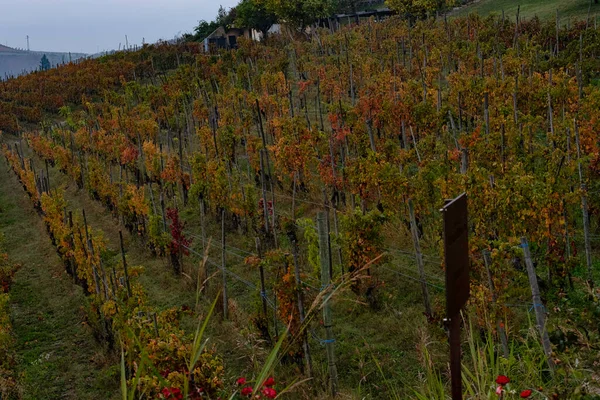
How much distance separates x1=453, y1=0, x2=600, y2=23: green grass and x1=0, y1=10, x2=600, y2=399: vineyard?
8.09 metres

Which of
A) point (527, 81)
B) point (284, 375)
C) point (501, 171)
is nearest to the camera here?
point (284, 375)

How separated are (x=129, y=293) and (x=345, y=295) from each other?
378cm

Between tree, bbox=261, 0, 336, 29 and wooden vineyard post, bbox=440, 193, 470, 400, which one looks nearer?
wooden vineyard post, bbox=440, 193, 470, 400

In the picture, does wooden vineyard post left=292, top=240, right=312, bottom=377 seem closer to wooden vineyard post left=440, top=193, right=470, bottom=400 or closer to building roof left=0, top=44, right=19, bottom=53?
wooden vineyard post left=440, top=193, right=470, bottom=400

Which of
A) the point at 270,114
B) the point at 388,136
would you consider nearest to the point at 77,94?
the point at 270,114

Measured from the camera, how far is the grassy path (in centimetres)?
874

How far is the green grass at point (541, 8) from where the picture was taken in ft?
102

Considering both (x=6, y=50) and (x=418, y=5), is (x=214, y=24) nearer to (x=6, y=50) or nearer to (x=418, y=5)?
(x=418, y=5)

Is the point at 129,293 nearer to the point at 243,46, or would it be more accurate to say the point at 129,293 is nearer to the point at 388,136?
the point at 388,136

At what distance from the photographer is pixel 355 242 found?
9.23 metres

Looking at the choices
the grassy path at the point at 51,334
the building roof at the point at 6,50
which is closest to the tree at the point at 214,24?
the grassy path at the point at 51,334

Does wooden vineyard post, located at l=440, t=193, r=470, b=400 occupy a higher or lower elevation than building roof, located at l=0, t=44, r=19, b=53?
lower

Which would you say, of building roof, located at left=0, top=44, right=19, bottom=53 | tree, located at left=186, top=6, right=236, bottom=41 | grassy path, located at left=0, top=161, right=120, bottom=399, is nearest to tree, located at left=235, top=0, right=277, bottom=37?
tree, located at left=186, top=6, right=236, bottom=41

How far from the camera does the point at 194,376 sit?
6.11 metres
